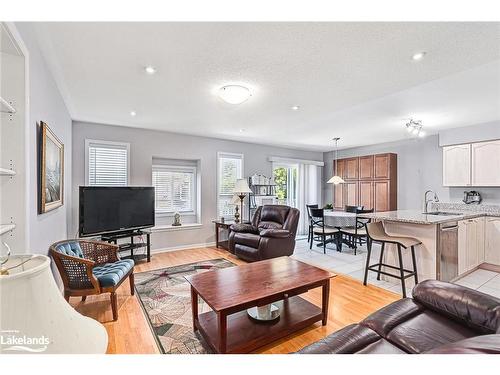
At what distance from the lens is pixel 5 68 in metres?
1.44

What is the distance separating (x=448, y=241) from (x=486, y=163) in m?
2.05

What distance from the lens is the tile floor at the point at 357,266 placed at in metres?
3.21

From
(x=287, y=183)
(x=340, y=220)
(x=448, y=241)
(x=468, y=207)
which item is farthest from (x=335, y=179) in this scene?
(x=448, y=241)

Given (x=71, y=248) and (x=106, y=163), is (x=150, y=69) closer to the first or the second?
(x=71, y=248)

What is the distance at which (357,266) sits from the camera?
13.1ft

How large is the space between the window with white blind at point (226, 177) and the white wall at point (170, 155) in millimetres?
121

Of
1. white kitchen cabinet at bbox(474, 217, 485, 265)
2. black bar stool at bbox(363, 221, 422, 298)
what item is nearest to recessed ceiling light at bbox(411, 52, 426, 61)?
black bar stool at bbox(363, 221, 422, 298)

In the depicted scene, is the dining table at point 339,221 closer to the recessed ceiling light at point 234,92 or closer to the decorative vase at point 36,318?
the recessed ceiling light at point 234,92

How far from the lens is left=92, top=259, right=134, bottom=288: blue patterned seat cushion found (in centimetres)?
234

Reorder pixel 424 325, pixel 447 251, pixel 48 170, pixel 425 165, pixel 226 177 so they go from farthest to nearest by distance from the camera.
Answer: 1. pixel 226 177
2. pixel 425 165
3. pixel 447 251
4. pixel 48 170
5. pixel 424 325

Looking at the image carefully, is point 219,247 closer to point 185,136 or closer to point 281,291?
point 185,136

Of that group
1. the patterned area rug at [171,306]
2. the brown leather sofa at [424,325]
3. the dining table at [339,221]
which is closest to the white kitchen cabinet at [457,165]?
the dining table at [339,221]
